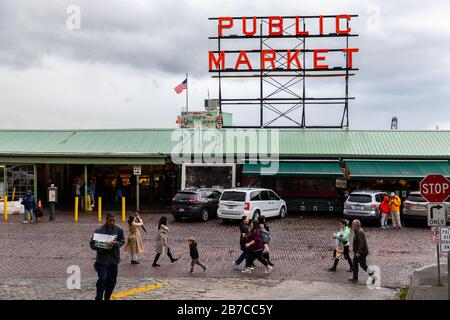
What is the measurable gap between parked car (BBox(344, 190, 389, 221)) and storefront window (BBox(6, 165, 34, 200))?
1817cm

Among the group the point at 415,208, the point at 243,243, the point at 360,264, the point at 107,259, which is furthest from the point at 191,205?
the point at 107,259

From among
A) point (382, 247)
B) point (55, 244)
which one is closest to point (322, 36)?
point (382, 247)

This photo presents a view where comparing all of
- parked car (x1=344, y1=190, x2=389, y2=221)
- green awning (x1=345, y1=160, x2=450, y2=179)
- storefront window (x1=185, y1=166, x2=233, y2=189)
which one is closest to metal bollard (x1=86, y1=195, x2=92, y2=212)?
storefront window (x1=185, y1=166, x2=233, y2=189)

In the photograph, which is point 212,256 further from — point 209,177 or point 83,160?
point 83,160

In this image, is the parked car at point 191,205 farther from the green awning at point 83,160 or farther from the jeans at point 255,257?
the jeans at point 255,257

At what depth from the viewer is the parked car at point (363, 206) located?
2398 cm

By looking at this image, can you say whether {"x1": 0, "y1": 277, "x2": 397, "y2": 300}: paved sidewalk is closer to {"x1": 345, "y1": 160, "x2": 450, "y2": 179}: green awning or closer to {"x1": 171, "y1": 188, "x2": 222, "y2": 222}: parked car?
{"x1": 171, "y1": 188, "x2": 222, "y2": 222}: parked car

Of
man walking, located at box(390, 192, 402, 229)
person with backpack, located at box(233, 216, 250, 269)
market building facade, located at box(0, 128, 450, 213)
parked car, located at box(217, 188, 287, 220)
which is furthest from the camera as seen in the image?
market building facade, located at box(0, 128, 450, 213)

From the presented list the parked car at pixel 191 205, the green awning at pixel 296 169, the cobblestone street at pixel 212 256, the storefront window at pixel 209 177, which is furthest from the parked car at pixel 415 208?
the storefront window at pixel 209 177

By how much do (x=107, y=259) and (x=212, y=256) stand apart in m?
7.15

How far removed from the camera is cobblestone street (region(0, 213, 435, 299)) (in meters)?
13.9

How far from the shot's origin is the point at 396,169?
93.1ft

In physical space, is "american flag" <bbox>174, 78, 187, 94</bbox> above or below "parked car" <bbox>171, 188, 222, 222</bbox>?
above

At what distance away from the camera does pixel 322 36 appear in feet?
115
